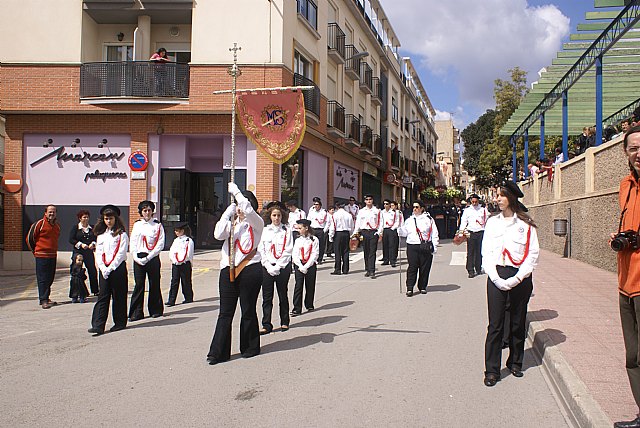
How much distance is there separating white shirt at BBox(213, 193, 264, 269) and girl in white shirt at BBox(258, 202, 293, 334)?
1.43 meters

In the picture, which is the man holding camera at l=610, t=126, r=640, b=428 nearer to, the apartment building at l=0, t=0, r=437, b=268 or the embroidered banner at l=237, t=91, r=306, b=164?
the embroidered banner at l=237, t=91, r=306, b=164

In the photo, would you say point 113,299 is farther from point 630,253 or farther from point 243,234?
point 630,253

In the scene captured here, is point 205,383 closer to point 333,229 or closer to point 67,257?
point 333,229

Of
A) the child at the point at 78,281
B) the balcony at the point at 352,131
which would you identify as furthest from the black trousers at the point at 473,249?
the balcony at the point at 352,131

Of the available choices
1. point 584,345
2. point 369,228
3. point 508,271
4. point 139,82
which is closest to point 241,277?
point 508,271

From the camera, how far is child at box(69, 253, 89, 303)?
10883 millimetres

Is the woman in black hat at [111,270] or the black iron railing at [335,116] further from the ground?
the black iron railing at [335,116]

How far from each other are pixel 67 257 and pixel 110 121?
4.50 m

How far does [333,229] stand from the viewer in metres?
15.8

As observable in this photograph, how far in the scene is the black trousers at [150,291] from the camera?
9.02 m

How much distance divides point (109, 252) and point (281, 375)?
3.69m

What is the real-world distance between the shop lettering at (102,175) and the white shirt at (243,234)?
41.7 ft

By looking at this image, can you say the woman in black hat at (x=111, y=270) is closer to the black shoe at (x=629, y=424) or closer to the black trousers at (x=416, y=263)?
the black trousers at (x=416, y=263)

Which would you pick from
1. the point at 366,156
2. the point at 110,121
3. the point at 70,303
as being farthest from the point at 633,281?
the point at 366,156
